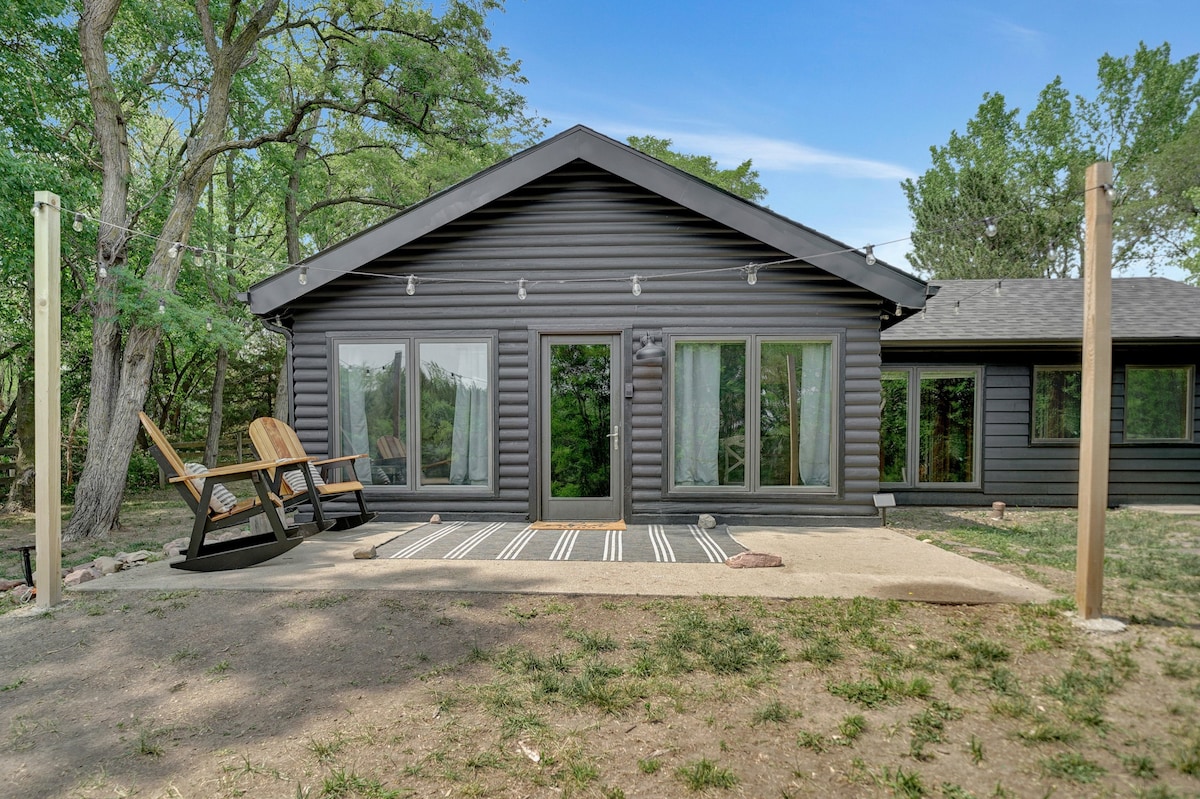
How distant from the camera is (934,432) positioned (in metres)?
8.73

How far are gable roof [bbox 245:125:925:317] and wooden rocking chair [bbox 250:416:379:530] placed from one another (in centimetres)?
152

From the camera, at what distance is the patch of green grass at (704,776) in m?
2.02

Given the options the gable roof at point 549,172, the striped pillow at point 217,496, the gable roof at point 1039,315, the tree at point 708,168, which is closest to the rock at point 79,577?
the striped pillow at point 217,496

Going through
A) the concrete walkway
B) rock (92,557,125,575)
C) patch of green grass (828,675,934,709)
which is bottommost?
rock (92,557,125,575)

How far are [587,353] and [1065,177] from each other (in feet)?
83.8

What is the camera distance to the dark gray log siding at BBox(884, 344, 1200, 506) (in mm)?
8609

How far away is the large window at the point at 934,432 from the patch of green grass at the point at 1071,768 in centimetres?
709

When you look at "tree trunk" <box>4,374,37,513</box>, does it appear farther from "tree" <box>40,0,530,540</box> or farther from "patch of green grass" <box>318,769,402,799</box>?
"patch of green grass" <box>318,769,402,799</box>

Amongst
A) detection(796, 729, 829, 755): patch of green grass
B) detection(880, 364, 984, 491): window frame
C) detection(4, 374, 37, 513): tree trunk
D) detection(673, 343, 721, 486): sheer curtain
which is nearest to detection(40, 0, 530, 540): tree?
detection(4, 374, 37, 513): tree trunk

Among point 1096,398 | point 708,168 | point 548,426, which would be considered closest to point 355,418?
point 548,426

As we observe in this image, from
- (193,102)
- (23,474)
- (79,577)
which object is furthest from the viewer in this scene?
(193,102)

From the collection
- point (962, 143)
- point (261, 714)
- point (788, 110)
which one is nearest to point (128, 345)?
point (261, 714)

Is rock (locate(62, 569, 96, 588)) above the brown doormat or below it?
above

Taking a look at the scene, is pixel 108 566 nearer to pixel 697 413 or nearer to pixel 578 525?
pixel 578 525
